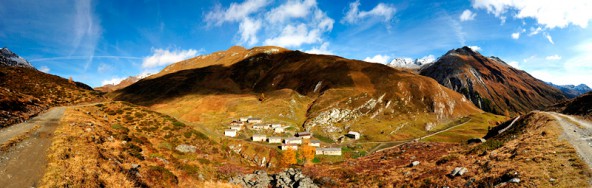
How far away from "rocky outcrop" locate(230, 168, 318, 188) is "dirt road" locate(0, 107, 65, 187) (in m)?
23.6

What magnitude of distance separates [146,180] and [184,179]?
22.5 feet

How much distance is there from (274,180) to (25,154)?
1149 inches

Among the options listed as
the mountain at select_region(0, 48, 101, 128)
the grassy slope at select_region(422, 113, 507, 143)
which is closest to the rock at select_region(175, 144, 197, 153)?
the mountain at select_region(0, 48, 101, 128)

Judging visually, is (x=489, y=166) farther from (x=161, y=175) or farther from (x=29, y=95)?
(x=29, y=95)

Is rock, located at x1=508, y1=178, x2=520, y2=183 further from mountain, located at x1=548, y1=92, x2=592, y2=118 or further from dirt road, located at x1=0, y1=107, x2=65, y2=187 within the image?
mountain, located at x1=548, y1=92, x2=592, y2=118

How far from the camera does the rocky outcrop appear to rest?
3816 cm

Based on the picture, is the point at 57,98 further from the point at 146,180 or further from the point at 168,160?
the point at 146,180

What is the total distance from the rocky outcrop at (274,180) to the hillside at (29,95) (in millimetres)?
33722

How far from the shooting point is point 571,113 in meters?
53.5

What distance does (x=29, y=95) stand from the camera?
192 feet

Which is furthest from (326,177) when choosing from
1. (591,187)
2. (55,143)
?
(55,143)

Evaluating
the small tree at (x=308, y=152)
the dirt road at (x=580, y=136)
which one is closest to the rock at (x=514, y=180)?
the dirt road at (x=580, y=136)

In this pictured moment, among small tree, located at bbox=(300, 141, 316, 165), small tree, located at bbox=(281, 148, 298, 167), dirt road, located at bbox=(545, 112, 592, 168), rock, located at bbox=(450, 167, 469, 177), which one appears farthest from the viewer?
small tree, located at bbox=(300, 141, 316, 165)

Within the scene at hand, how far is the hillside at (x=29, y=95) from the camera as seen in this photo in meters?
43.7
